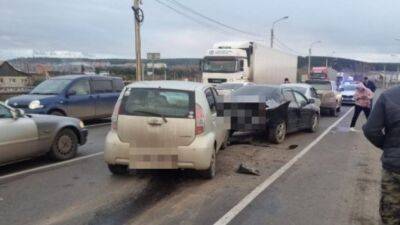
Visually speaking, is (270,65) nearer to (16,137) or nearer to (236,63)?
(236,63)

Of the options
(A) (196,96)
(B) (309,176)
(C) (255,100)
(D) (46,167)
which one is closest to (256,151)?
(C) (255,100)

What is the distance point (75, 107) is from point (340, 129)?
28.1 ft

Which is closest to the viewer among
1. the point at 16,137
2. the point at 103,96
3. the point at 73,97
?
the point at 16,137

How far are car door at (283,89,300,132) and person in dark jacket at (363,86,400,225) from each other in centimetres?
910

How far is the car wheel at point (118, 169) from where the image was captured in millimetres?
7898

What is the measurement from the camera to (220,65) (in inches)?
1077

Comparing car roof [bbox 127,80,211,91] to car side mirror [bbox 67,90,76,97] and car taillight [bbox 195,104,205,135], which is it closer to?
car taillight [bbox 195,104,205,135]

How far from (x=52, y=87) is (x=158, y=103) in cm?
880

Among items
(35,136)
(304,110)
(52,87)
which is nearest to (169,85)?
(35,136)

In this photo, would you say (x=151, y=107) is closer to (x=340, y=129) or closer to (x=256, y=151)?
(x=256, y=151)

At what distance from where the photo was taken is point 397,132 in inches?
151

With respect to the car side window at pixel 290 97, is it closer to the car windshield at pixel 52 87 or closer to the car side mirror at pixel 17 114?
the car windshield at pixel 52 87

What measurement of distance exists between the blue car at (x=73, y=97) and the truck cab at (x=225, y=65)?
1034 cm

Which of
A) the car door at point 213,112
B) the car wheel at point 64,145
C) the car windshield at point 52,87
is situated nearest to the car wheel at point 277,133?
the car door at point 213,112
